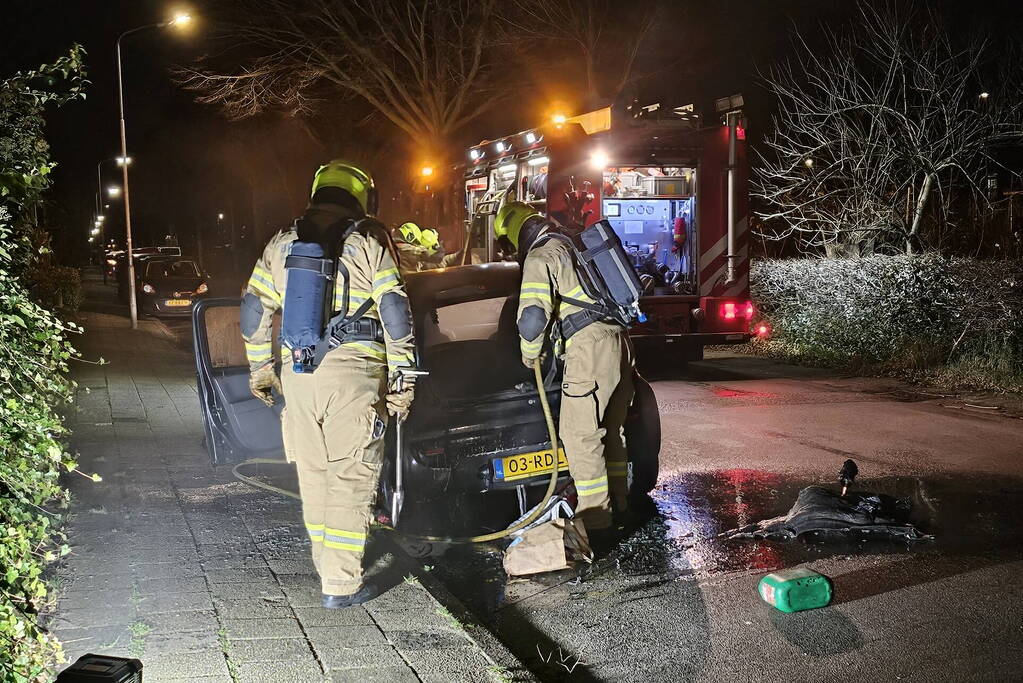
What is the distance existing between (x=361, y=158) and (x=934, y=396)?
24.0m

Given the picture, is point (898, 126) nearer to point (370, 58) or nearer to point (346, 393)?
point (346, 393)

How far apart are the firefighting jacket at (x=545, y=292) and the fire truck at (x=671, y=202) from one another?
631cm

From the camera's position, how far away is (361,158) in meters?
31.9

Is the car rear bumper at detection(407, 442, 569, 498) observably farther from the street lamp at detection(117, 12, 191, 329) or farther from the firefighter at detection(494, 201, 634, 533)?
the street lamp at detection(117, 12, 191, 329)

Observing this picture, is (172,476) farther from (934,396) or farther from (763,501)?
(934,396)

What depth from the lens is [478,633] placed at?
393cm

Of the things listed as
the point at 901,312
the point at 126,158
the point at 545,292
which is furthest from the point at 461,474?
the point at 126,158

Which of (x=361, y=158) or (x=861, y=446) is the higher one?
(x=361, y=158)

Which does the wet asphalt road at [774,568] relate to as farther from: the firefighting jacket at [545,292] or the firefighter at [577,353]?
the firefighting jacket at [545,292]

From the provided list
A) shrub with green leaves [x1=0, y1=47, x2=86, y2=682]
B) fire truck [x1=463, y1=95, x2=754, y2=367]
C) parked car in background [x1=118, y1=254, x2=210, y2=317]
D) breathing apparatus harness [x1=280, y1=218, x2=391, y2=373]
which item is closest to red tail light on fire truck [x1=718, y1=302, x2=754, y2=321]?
fire truck [x1=463, y1=95, x2=754, y2=367]

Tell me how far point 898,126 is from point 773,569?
11231mm

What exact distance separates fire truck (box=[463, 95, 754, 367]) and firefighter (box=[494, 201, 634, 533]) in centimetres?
632

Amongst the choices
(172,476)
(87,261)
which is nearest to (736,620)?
(172,476)

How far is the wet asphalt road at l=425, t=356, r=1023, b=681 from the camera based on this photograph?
3984 mm
